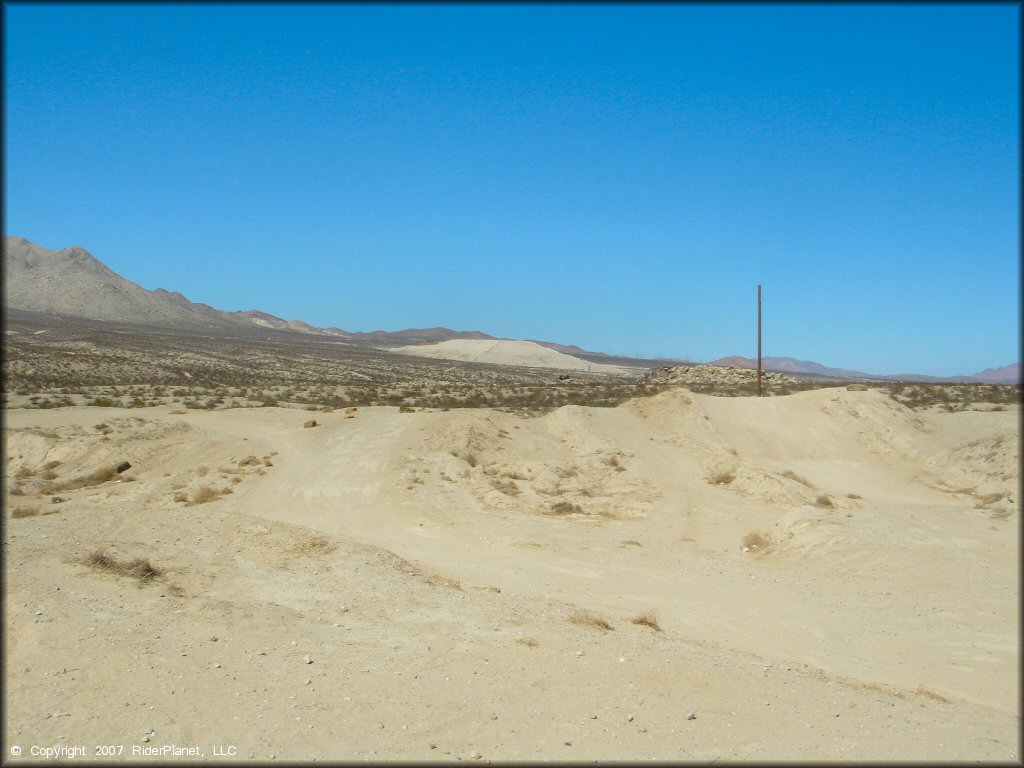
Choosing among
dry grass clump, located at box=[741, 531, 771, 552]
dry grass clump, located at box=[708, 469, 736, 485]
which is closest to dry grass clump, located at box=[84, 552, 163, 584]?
dry grass clump, located at box=[741, 531, 771, 552]

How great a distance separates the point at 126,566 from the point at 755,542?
12.3 meters

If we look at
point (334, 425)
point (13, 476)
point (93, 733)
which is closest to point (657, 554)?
point (93, 733)

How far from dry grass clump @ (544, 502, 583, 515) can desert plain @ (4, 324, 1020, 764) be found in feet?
0.33

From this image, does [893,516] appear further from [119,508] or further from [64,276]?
[64,276]

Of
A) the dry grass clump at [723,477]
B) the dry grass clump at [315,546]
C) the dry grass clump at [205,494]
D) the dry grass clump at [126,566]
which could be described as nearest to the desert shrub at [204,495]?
the dry grass clump at [205,494]

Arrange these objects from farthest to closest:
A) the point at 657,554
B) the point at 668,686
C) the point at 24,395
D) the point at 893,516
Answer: the point at 24,395
the point at 893,516
the point at 657,554
the point at 668,686

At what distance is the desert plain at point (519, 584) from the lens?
20.4ft

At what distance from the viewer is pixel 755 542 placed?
15.5m

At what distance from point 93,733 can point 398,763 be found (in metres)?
2.58

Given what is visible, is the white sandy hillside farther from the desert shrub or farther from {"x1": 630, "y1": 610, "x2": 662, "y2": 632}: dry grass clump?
{"x1": 630, "y1": 610, "x2": 662, "y2": 632}: dry grass clump

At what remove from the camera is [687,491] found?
19578 millimetres

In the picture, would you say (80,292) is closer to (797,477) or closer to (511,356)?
(511,356)

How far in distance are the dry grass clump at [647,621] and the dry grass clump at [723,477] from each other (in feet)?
35.3

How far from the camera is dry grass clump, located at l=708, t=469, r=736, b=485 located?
67.1 ft
